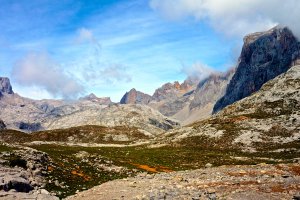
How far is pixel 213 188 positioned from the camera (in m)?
34.5

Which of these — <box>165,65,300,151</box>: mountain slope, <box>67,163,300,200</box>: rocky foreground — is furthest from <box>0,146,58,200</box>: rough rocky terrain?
<box>165,65,300,151</box>: mountain slope

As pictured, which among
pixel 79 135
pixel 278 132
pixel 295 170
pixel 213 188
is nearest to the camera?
pixel 213 188

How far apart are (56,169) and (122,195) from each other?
20514 mm

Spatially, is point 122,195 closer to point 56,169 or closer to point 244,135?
point 56,169

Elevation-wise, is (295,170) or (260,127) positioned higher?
(260,127)

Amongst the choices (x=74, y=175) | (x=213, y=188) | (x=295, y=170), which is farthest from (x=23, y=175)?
(x=295, y=170)

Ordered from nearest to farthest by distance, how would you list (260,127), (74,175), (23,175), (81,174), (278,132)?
(23,175) < (74,175) < (81,174) < (278,132) < (260,127)

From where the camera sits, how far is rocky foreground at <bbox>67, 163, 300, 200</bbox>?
31.5 m

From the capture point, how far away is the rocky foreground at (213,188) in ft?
103

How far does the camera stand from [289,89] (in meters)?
172

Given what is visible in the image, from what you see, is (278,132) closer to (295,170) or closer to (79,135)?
(295,170)

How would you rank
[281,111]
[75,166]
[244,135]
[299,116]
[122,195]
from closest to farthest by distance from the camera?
1. [122,195]
2. [75,166]
3. [244,135]
4. [299,116]
5. [281,111]

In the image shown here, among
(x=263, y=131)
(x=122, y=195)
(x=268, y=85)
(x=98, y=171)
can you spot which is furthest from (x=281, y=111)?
(x=122, y=195)

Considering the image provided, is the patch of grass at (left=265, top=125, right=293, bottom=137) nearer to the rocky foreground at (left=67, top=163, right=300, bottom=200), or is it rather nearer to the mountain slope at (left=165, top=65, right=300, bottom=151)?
the mountain slope at (left=165, top=65, right=300, bottom=151)
